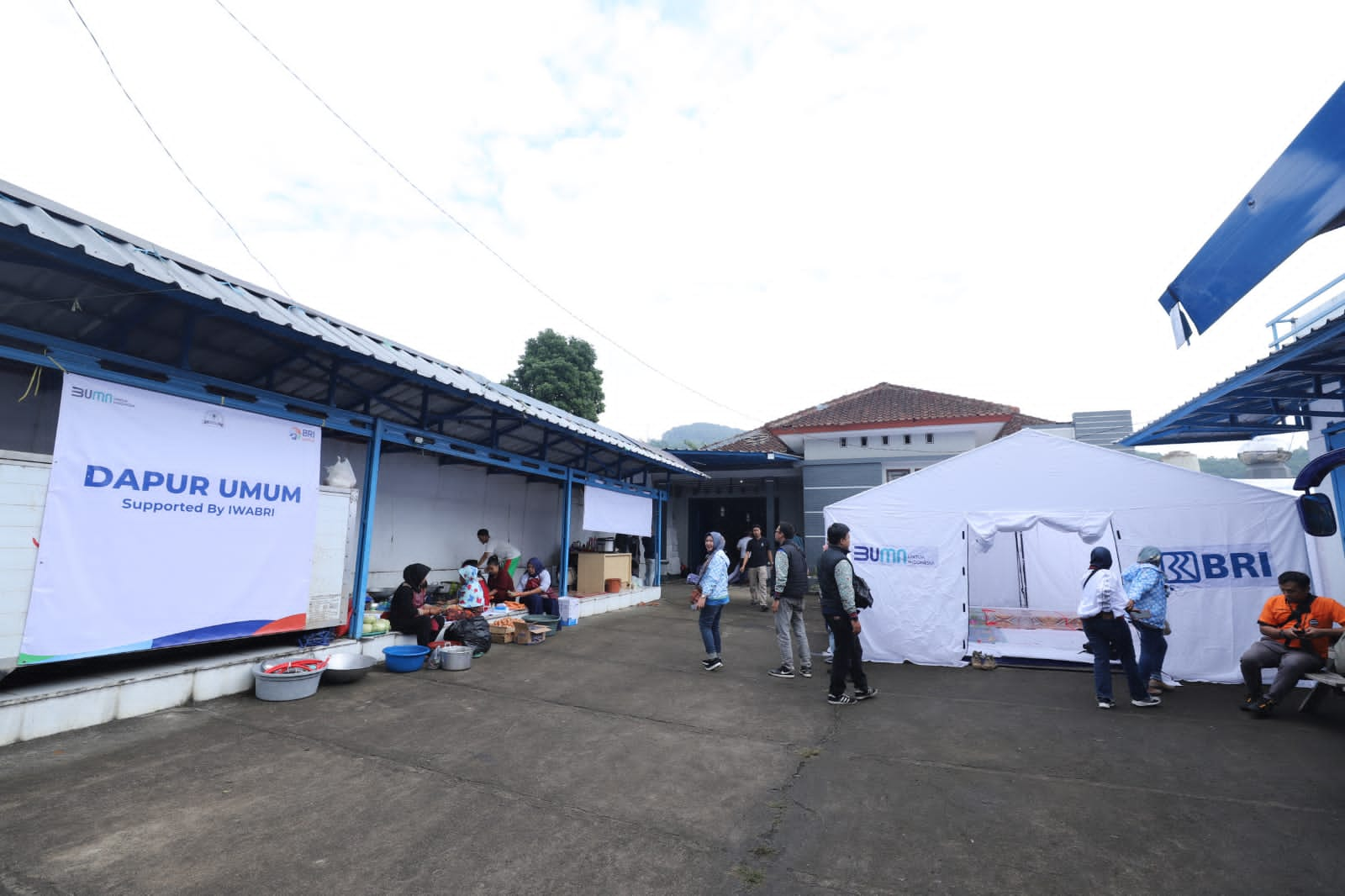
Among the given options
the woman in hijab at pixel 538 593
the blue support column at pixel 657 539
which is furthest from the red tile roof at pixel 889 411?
the woman in hijab at pixel 538 593

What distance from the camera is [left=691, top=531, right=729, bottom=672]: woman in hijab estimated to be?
6.76m

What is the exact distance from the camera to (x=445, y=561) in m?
10.3

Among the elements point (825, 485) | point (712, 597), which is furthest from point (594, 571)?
point (825, 485)

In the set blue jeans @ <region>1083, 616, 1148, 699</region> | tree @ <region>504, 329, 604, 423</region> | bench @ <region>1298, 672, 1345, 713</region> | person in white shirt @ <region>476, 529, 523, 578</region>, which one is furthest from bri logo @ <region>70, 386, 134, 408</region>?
tree @ <region>504, 329, 604, 423</region>

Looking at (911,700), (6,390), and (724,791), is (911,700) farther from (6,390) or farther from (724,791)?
(6,390)

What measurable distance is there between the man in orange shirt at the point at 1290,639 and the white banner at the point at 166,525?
30.6 feet

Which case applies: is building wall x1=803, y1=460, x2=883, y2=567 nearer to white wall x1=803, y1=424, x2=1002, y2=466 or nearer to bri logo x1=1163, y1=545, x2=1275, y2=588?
white wall x1=803, y1=424, x2=1002, y2=466

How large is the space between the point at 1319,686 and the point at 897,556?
151 inches

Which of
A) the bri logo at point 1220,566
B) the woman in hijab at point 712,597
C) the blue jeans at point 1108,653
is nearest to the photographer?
the blue jeans at point 1108,653

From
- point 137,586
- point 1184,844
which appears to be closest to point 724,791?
point 1184,844

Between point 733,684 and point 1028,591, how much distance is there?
6180mm

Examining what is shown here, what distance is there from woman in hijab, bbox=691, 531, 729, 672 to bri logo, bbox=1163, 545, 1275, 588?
5.27 m

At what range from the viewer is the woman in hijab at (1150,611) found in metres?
5.82

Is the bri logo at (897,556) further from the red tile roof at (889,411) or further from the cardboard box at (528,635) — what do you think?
the red tile roof at (889,411)
